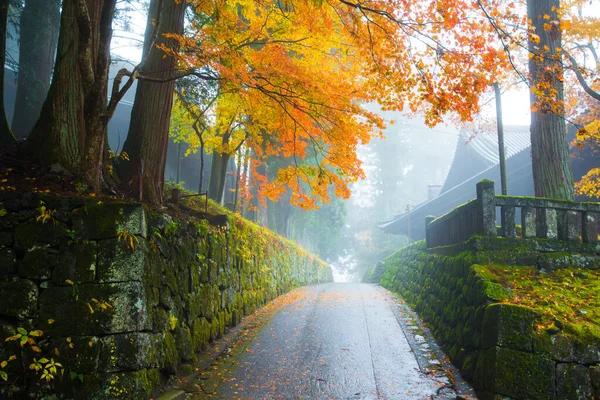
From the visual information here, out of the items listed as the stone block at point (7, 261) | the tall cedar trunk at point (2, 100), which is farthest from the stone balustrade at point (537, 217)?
the tall cedar trunk at point (2, 100)

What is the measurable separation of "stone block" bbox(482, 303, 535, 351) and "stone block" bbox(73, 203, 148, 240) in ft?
14.3

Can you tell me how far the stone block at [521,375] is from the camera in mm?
4734

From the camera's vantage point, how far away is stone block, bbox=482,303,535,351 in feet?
16.3

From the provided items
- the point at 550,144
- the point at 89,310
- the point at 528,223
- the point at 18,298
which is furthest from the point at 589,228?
the point at 18,298

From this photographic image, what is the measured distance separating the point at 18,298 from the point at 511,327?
544 centimetres

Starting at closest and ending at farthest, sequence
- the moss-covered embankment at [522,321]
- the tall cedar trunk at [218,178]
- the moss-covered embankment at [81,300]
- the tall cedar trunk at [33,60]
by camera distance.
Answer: the moss-covered embankment at [81,300] < the moss-covered embankment at [522,321] < the tall cedar trunk at [33,60] < the tall cedar trunk at [218,178]

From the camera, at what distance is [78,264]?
468 centimetres

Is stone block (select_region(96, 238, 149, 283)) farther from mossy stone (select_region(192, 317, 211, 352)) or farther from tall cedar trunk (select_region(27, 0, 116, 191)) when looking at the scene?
mossy stone (select_region(192, 317, 211, 352))

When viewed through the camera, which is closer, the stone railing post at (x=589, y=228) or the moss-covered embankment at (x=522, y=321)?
the moss-covered embankment at (x=522, y=321)

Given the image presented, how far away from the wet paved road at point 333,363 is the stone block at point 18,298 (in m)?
2.26

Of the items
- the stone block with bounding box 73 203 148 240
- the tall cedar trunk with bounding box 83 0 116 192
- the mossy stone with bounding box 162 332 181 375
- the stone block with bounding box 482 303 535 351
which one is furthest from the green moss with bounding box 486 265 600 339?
the tall cedar trunk with bounding box 83 0 116 192

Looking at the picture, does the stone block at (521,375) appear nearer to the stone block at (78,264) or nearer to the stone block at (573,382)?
the stone block at (573,382)

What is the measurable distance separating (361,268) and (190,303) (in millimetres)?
39263

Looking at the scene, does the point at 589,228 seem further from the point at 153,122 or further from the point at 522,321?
the point at 153,122
